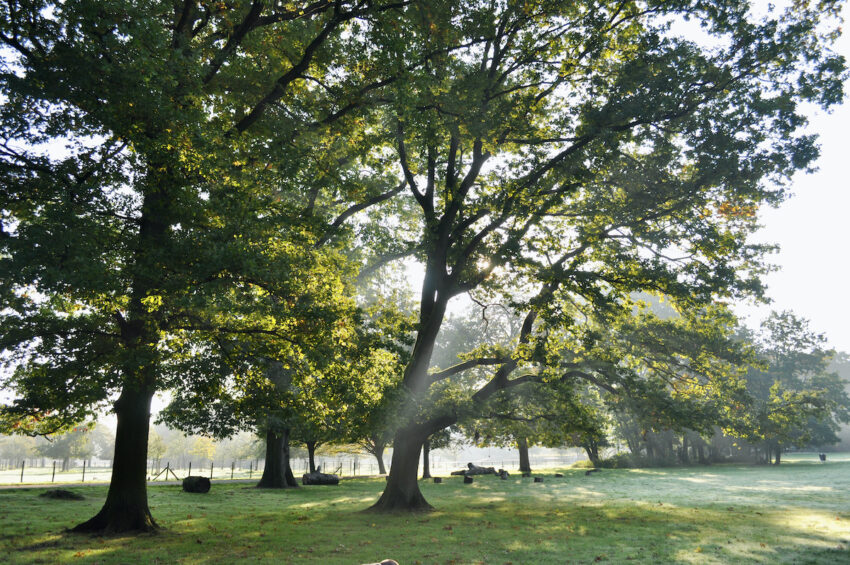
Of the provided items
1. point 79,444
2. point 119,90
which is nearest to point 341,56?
point 119,90

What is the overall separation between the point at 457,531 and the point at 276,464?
19.6m

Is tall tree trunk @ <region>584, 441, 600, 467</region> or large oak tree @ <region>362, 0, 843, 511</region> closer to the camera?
large oak tree @ <region>362, 0, 843, 511</region>

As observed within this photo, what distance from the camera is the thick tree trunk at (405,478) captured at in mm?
18578

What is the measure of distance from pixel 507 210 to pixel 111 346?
12.3m

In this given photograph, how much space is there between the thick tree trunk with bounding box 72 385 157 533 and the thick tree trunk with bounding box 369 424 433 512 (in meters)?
7.93

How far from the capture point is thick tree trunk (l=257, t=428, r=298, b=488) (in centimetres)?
3069

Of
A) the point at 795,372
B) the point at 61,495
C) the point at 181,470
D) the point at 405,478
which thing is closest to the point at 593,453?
the point at 795,372

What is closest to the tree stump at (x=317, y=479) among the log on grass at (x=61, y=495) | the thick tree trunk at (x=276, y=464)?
the thick tree trunk at (x=276, y=464)

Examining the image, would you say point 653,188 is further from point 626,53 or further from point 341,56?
point 341,56

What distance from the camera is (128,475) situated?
13.4 meters

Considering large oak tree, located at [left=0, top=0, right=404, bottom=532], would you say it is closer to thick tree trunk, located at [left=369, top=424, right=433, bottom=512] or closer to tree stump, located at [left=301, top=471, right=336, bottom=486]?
thick tree trunk, located at [left=369, top=424, right=433, bottom=512]

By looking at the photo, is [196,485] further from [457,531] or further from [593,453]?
[593,453]

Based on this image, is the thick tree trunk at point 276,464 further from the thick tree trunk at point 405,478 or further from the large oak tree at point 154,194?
the large oak tree at point 154,194

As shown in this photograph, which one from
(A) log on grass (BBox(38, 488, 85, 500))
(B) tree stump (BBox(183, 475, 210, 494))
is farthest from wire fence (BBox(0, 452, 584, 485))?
(A) log on grass (BBox(38, 488, 85, 500))
